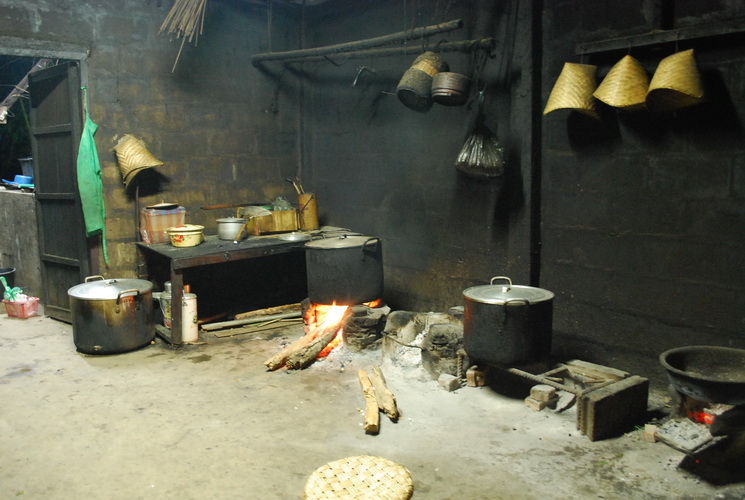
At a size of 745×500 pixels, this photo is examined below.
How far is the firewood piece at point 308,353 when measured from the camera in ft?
17.3

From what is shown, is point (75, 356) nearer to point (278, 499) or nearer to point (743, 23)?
point (278, 499)

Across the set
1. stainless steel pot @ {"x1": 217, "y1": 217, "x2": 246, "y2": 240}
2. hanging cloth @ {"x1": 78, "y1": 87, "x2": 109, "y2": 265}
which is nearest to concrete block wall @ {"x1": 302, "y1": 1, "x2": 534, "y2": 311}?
stainless steel pot @ {"x1": 217, "y1": 217, "x2": 246, "y2": 240}

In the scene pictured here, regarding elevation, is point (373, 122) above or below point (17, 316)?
above

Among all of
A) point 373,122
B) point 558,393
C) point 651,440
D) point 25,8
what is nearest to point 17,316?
point 25,8

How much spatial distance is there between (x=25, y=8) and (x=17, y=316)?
340cm

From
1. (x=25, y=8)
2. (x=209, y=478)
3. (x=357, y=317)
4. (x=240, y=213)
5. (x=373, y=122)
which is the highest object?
(x=25, y=8)

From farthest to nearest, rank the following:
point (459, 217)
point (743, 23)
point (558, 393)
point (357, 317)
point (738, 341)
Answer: point (459, 217), point (357, 317), point (558, 393), point (738, 341), point (743, 23)

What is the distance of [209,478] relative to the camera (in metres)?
3.53

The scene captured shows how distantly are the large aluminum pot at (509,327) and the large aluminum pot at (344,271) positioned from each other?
5.23ft

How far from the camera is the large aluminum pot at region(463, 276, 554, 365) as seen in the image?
14.1ft

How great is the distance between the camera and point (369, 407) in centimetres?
431

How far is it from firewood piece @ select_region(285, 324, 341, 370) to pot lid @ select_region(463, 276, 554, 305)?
5.16 ft

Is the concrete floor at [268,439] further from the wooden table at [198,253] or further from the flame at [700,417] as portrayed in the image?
the wooden table at [198,253]

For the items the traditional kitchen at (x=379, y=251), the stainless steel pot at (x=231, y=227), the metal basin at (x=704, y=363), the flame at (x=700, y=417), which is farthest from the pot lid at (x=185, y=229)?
the flame at (x=700, y=417)
